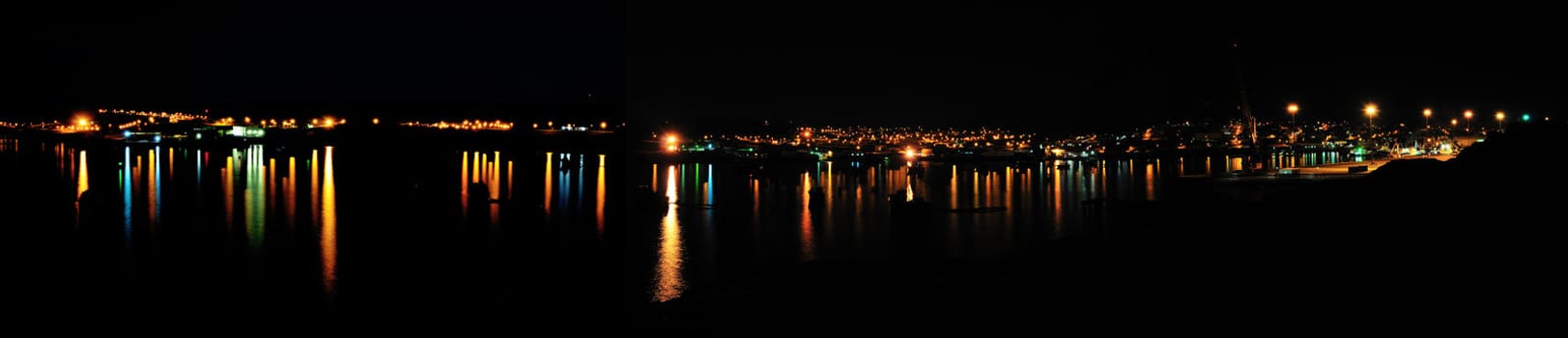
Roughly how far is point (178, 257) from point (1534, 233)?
1021 centimetres

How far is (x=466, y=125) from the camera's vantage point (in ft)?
182

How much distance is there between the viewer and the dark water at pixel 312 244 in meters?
7.12

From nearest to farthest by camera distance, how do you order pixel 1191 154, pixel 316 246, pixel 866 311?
pixel 866 311 < pixel 316 246 < pixel 1191 154

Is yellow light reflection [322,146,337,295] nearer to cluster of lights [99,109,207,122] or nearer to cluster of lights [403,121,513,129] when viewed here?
cluster of lights [403,121,513,129]

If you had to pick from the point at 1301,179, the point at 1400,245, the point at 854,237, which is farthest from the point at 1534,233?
the point at 1301,179

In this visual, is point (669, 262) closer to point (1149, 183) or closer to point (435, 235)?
point (435, 235)

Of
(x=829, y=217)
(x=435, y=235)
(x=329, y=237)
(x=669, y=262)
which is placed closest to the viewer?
(x=669, y=262)

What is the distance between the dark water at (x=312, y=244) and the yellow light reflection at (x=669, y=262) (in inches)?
15.7

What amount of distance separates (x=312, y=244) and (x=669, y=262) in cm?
369

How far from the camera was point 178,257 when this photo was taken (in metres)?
9.40

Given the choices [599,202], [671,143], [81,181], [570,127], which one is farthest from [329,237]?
[570,127]

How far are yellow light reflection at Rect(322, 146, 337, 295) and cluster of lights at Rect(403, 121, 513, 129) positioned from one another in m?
34.0

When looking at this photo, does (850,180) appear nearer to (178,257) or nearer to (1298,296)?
(178,257)

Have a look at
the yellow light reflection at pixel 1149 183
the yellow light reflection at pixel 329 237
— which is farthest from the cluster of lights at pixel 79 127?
the yellow light reflection at pixel 1149 183
